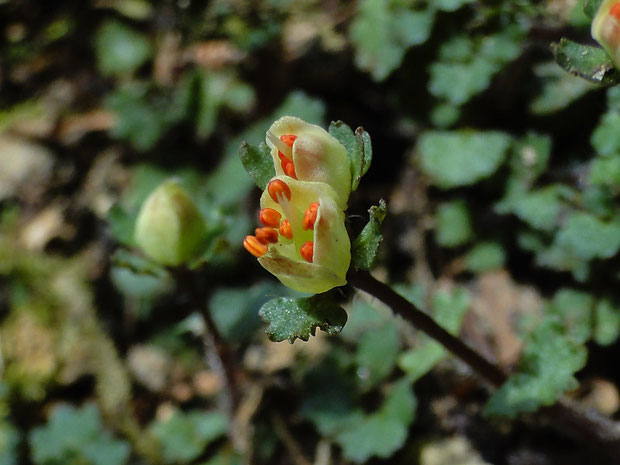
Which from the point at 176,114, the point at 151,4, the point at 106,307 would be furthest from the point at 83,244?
the point at 151,4

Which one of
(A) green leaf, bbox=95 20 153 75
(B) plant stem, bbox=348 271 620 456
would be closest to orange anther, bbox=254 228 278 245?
(B) plant stem, bbox=348 271 620 456

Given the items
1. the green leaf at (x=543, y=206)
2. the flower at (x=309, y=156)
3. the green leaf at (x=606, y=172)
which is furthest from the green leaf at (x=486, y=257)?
the flower at (x=309, y=156)

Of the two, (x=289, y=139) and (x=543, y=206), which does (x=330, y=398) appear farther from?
(x=289, y=139)

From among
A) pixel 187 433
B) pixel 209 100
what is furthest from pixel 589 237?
pixel 209 100

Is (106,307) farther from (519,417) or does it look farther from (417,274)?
(519,417)

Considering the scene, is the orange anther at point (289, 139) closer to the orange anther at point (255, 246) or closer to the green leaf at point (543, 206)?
the orange anther at point (255, 246)

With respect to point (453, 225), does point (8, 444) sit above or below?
below

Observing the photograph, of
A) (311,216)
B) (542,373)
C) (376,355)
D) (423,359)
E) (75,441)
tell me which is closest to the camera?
(311,216)
